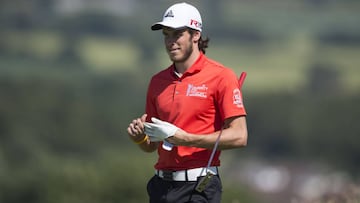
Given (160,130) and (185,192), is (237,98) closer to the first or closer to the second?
(160,130)

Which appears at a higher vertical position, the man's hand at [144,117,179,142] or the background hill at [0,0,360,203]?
the man's hand at [144,117,179,142]

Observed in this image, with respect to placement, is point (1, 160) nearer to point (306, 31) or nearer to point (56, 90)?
point (56, 90)

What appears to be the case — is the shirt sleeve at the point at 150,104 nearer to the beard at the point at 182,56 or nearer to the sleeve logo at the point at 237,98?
the beard at the point at 182,56

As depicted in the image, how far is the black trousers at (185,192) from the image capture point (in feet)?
25.1

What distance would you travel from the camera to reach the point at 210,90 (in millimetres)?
7598

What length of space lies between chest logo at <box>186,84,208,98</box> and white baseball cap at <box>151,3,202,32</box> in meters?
0.43

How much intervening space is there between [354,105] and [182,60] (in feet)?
283

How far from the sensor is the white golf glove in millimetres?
7402

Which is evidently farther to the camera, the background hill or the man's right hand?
the background hill

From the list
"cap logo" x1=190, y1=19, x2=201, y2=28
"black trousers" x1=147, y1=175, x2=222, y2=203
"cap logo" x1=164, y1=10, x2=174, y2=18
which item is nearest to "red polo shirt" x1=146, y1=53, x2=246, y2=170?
"black trousers" x1=147, y1=175, x2=222, y2=203

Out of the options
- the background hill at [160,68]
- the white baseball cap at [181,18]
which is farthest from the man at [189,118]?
the background hill at [160,68]

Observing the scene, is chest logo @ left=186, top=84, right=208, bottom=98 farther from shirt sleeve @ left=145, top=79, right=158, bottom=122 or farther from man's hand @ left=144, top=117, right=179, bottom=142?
shirt sleeve @ left=145, top=79, right=158, bottom=122

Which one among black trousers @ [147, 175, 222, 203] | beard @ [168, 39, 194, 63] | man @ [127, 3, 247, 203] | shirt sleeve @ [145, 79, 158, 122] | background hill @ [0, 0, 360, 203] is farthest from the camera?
background hill @ [0, 0, 360, 203]

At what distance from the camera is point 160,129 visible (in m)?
7.41
